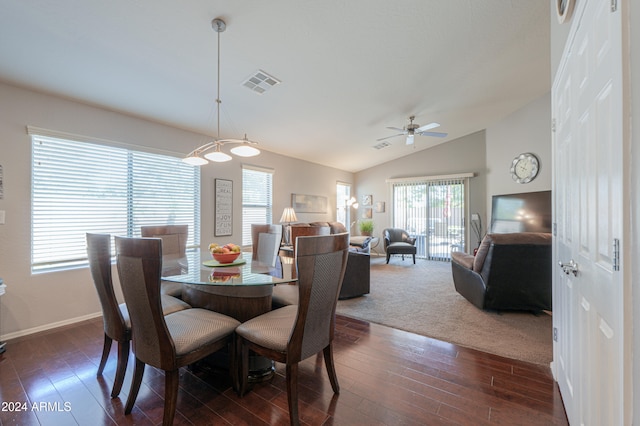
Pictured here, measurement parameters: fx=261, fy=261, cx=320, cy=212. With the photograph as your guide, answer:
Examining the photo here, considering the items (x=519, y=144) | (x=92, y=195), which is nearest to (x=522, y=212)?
(x=519, y=144)

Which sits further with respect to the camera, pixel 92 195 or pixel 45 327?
pixel 92 195

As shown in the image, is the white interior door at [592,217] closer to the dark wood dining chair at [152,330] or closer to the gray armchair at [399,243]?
the dark wood dining chair at [152,330]

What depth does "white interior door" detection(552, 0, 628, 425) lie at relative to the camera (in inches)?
32.5

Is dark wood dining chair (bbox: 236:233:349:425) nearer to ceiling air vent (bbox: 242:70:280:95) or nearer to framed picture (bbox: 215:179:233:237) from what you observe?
ceiling air vent (bbox: 242:70:280:95)

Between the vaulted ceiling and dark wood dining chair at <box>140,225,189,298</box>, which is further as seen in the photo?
dark wood dining chair at <box>140,225,189,298</box>

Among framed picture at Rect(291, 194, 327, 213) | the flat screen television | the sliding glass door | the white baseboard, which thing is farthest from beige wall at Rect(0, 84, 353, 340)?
the flat screen television

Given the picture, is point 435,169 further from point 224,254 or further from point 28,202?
point 28,202

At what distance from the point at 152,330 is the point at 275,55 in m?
2.64

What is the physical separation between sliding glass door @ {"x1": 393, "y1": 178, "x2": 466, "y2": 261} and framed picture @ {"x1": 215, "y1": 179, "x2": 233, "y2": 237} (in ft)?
16.3

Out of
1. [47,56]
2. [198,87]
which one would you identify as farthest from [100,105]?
[198,87]

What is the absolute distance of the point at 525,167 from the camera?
521cm

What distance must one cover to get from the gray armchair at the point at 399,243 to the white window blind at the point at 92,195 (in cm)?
448

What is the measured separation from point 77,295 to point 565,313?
4.57 meters

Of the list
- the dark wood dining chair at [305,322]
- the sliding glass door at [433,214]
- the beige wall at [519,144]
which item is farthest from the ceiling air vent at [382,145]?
the dark wood dining chair at [305,322]
